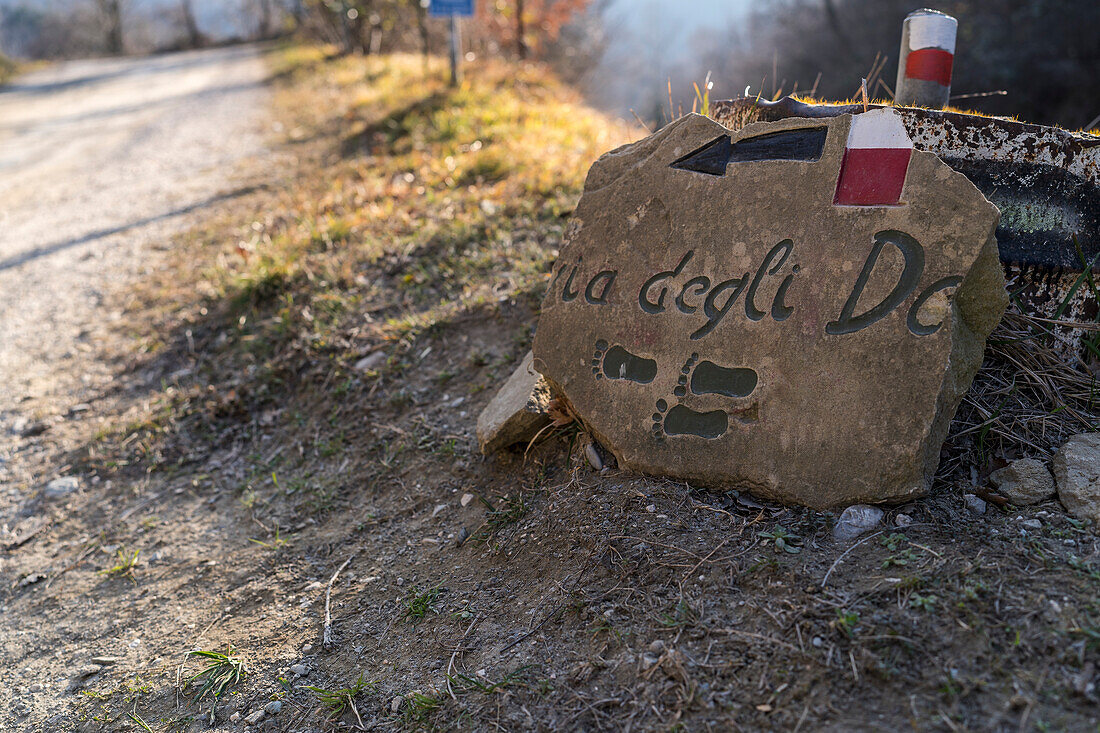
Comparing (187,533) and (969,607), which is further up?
(969,607)

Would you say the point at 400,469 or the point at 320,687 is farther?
the point at 400,469

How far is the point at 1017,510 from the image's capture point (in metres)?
2.15

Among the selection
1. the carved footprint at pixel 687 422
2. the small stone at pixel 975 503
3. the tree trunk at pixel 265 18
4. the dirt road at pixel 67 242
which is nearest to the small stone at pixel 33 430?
the dirt road at pixel 67 242

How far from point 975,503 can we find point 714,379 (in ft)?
2.82

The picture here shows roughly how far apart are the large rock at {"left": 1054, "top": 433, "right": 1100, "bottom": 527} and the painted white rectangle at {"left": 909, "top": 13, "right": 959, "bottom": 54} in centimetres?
163

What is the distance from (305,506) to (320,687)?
3.64 ft

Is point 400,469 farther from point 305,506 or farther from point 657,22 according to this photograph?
point 657,22

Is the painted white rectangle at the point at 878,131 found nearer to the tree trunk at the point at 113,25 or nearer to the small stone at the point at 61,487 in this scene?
the small stone at the point at 61,487

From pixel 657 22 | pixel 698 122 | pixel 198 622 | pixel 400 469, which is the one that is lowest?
pixel 198 622

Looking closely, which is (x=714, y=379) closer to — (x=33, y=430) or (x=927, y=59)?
(x=927, y=59)

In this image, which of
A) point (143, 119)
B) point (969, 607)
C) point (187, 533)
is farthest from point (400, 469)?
point (143, 119)

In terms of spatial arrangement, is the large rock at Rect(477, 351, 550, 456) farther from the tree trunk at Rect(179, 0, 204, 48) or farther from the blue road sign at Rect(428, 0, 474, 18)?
the tree trunk at Rect(179, 0, 204, 48)

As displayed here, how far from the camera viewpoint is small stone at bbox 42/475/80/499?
354 centimetres

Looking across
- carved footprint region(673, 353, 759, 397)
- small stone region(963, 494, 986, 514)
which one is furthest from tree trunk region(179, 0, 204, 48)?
small stone region(963, 494, 986, 514)
